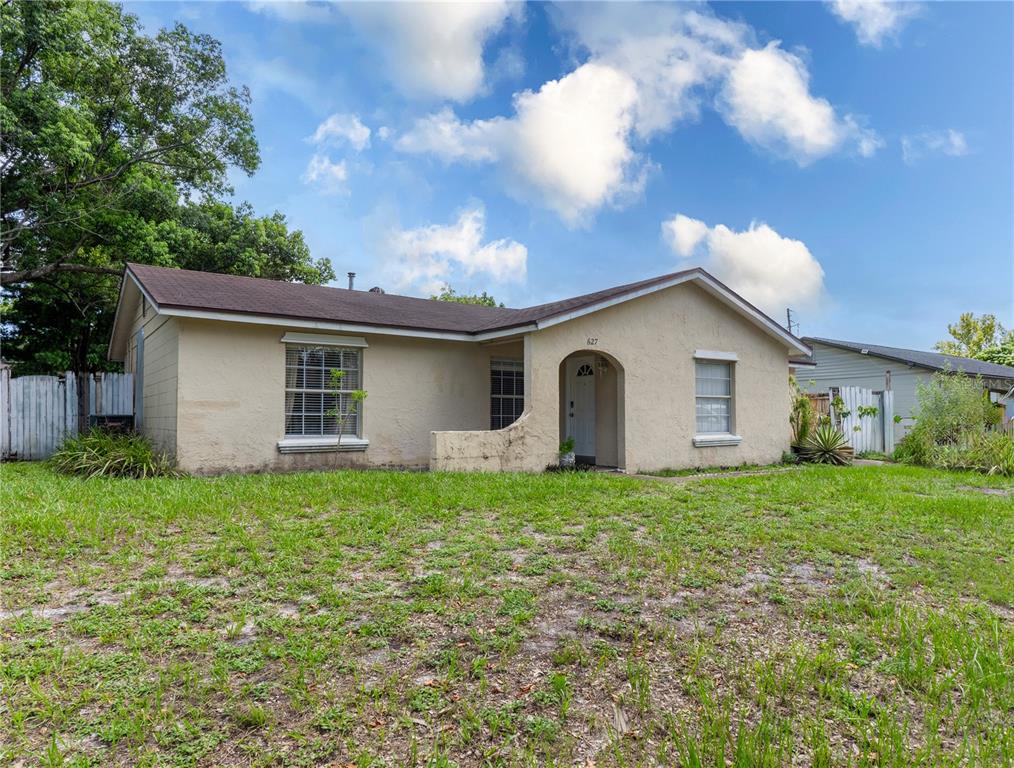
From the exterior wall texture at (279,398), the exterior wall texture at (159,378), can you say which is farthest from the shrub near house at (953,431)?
the exterior wall texture at (159,378)

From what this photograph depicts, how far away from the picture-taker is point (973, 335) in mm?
41094

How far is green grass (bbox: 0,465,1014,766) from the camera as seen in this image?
2623 mm

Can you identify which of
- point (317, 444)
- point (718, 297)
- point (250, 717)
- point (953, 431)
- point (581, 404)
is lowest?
point (250, 717)

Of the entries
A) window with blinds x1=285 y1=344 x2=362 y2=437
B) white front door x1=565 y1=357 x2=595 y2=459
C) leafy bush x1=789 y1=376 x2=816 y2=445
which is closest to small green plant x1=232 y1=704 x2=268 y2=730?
window with blinds x1=285 y1=344 x2=362 y2=437

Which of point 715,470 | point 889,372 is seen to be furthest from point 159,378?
point 889,372

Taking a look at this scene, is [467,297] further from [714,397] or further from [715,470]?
[715,470]

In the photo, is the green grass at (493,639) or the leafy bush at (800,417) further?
the leafy bush at (800,417)

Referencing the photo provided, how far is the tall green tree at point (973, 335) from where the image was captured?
40656 mm

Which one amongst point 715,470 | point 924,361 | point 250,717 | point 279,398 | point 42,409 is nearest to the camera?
point 250,717

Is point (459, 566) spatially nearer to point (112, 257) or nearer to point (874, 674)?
point (874, 674)

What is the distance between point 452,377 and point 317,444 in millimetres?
3294

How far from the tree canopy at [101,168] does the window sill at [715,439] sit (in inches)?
692

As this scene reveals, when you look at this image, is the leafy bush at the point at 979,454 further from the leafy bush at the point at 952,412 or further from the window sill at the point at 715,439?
the window sill at the point at 715,439

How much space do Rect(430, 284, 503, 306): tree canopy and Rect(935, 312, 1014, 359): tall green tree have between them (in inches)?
1287
